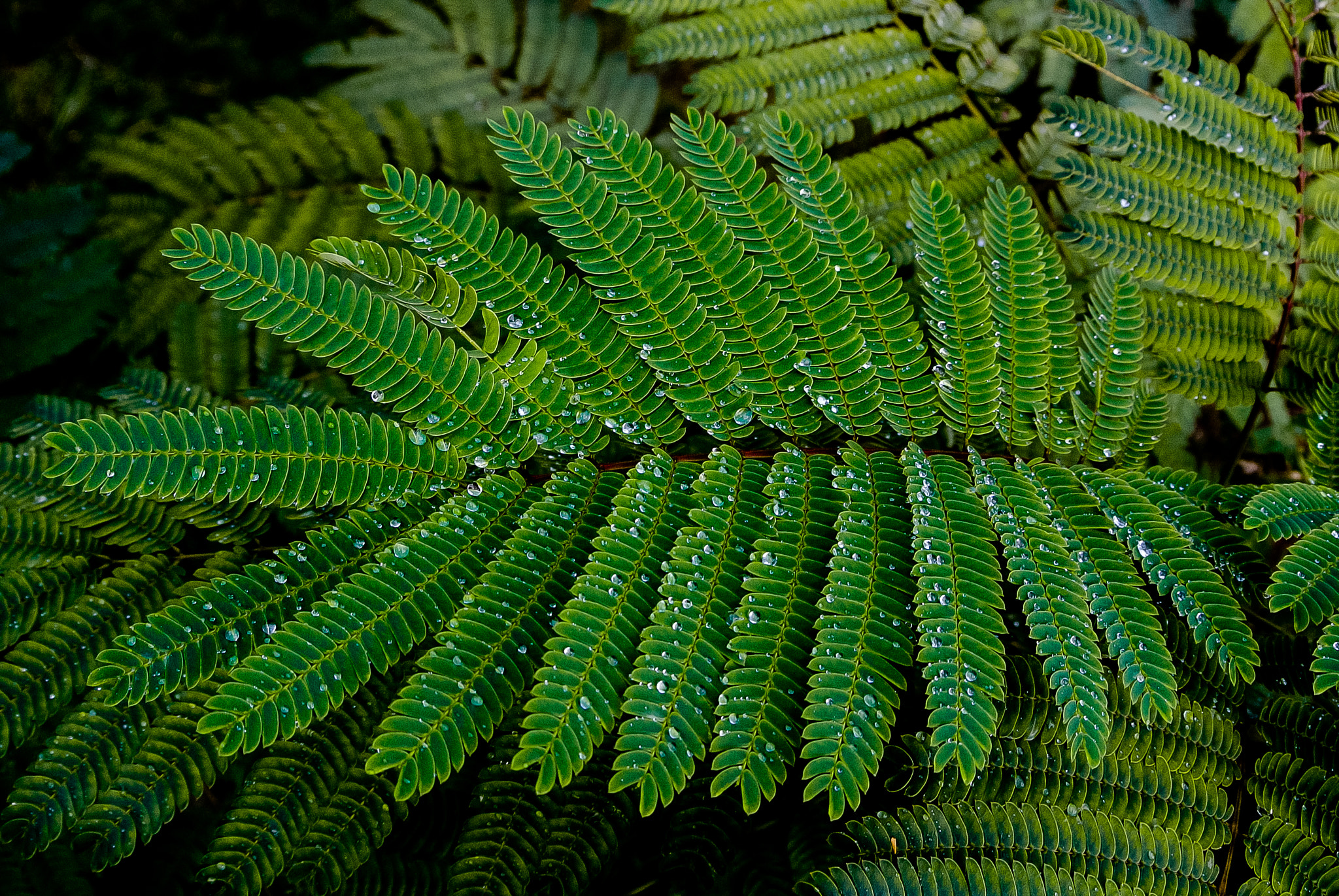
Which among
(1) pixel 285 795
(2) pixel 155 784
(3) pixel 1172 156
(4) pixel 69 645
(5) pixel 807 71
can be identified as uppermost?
(5) pixel 807 71

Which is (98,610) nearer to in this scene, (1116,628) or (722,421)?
(722,421)

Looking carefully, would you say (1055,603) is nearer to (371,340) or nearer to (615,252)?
(615,252)

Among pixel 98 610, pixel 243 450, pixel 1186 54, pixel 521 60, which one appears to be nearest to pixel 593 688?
pixel 243 450

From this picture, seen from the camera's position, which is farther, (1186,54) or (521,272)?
(1186,54)

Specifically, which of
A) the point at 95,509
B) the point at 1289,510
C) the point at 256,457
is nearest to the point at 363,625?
the point at 256,457

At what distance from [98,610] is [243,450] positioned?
659 millimetres

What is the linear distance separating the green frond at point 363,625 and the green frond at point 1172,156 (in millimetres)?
2002

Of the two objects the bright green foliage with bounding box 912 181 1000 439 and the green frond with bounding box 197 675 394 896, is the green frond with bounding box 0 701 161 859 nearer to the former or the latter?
the green frond with bounding box 197 675 394 896

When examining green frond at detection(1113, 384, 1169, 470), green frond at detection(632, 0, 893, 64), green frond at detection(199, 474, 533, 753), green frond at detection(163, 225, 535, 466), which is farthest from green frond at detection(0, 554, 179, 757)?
green frond at detection(1113, 384, 1169, 470)

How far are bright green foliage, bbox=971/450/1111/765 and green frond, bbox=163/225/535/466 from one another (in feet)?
3.54

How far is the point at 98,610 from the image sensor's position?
1.86m

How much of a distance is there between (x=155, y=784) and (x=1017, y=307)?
2.20 metres

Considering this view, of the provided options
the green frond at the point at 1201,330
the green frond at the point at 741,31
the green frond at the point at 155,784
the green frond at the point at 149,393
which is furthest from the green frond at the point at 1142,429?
the green frond at the point at 149,393

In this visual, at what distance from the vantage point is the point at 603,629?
152cm
